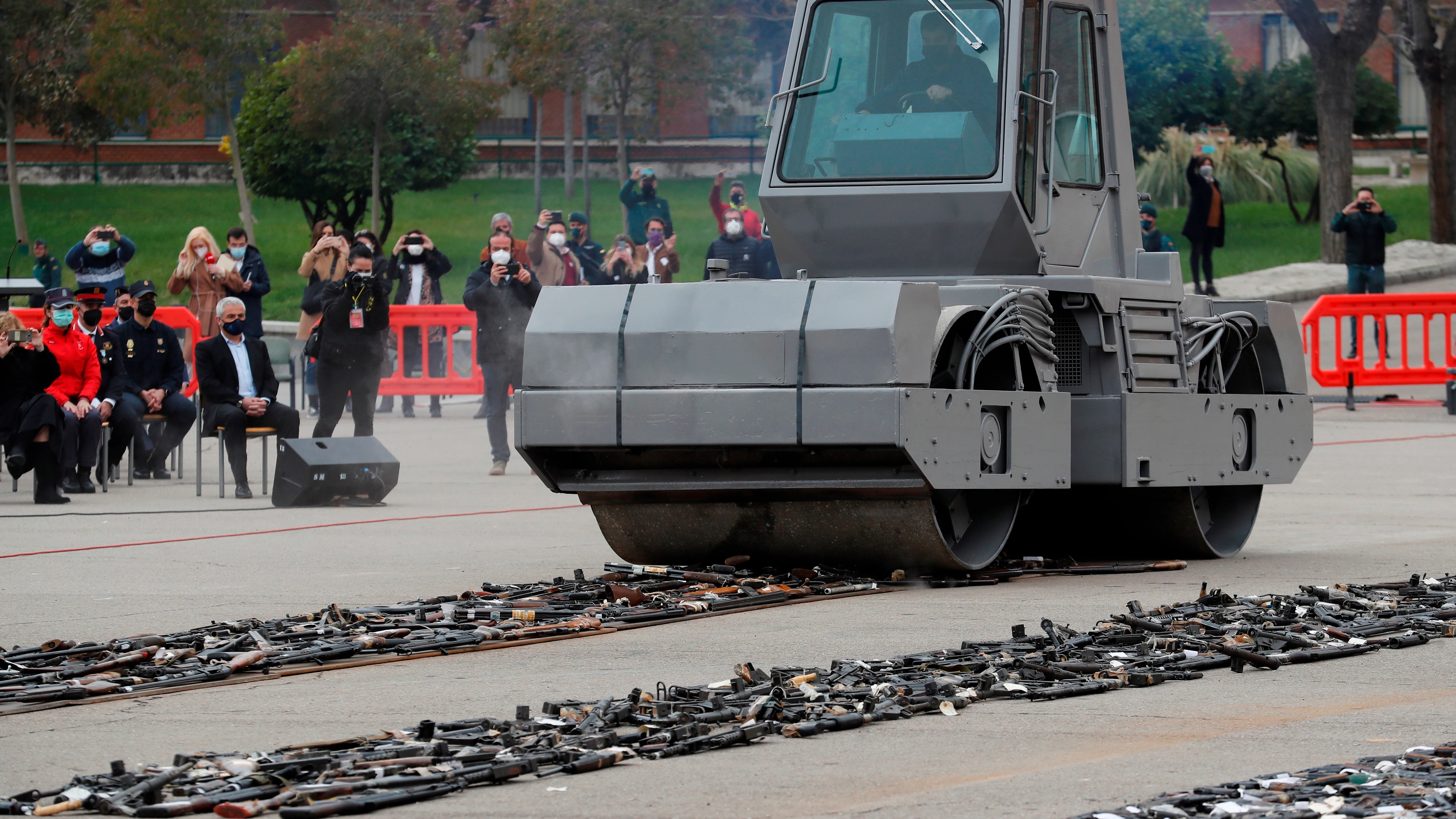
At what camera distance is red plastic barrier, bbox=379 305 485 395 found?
24312mm

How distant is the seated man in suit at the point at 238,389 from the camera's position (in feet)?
52.8

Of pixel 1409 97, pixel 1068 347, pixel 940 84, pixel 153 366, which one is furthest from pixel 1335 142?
pixel 1409 97

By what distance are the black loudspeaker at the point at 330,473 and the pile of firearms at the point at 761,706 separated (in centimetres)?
794

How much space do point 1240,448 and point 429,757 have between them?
25.0 ft

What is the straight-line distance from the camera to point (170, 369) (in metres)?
17.9

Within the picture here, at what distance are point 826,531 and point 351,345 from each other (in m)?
8.04

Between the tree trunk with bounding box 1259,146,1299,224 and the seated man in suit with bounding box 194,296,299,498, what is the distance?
105ft

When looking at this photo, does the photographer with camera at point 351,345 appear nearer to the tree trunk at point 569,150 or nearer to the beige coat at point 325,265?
the beige coat at point 325,265

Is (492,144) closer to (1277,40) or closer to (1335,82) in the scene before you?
(1277,40)

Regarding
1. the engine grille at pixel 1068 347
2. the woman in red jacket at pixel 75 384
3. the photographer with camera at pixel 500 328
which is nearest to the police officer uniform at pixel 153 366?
the woman in red jacket at pixel 75 384

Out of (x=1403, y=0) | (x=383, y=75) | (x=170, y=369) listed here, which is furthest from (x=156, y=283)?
(x=1403, y=0)

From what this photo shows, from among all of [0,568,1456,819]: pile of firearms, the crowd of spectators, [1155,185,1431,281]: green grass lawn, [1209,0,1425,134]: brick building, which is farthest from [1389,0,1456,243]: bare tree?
[0,568,1456,819]: pile of firearms

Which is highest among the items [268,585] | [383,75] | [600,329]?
[383,75]

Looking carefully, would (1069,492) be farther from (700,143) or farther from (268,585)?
(700,143)
